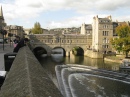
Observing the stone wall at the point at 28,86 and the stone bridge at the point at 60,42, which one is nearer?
the stone wall at the point at 28,86

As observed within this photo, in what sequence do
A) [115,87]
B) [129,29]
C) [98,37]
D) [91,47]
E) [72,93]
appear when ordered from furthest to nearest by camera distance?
[91,47] < [98,37] < [129,29] < [115,87] < [72,93]

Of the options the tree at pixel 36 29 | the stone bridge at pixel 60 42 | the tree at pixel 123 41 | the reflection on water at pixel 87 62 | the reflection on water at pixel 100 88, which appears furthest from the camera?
the tree at pixel 36 29

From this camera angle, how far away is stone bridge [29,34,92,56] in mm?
83075

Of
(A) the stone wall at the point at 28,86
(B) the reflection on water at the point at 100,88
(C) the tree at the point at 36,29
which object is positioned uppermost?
(C) the tree at the point at 36,29

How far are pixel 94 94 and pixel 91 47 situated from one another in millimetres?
61757

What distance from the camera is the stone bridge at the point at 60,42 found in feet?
273

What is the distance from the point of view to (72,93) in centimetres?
2733

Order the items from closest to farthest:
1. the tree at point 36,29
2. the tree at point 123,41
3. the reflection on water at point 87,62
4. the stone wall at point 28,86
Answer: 1. the stone wall at point 28,86
2. the reflection on water at point 87,62
3. the tree at point 123,41
4. the tree at point 36,29

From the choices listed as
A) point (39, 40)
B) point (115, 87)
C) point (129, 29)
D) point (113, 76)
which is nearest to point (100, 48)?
point (129, 29)

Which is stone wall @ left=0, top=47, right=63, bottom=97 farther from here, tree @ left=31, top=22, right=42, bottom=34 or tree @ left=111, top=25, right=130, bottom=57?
tree @ left=31, top=22, right=42, bottom=34

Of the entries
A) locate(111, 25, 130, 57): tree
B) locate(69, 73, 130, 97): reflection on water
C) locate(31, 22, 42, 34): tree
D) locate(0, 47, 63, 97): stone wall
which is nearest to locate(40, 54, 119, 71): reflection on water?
locate(111, 25, 130, 57): tree

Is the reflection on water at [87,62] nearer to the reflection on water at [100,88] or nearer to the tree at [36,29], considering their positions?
the reflection on water at [100,88]

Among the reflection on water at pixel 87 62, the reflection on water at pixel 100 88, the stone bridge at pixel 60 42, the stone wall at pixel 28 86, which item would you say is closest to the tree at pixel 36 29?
the stone bridge at pixel 60 42

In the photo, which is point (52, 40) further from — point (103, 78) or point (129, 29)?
point (103, 78)
